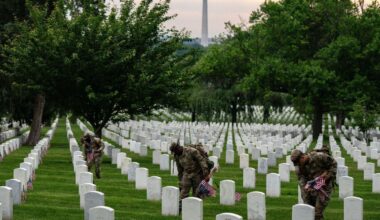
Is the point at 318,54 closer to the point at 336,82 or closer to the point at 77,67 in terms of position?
the point at 336,82

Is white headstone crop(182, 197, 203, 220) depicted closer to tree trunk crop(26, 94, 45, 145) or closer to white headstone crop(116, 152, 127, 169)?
white headstone crop(116, 152, 127, 169)

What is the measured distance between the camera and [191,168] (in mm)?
15641

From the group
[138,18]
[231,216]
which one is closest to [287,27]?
[138,18]

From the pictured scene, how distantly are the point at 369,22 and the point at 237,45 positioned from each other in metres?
10.9

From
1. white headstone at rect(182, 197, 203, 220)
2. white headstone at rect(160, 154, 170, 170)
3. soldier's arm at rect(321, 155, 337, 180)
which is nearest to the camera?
white headstone at rect(182, 197, 203, 220)

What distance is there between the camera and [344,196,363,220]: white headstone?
1397 centimetres

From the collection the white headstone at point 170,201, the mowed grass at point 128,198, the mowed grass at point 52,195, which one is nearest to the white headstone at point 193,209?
the white headstone at point 170,201

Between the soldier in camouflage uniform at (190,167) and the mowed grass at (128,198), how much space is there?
67 centimetres

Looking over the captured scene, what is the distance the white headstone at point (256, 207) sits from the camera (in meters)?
14.7

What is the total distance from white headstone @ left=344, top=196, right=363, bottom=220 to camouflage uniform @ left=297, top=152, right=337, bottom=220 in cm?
40

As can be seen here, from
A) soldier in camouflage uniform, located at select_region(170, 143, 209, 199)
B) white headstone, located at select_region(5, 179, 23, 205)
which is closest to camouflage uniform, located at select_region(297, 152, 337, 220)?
soldier in camouflage uniform, located at select_region(170, 143, 209, 199)

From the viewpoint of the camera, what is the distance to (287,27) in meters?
47.0

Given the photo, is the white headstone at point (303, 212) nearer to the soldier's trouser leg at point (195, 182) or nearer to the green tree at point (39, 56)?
the soldier's trouser leg at point (195, 182)

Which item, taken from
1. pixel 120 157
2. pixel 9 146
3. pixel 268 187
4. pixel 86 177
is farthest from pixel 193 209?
pixel 9 146
